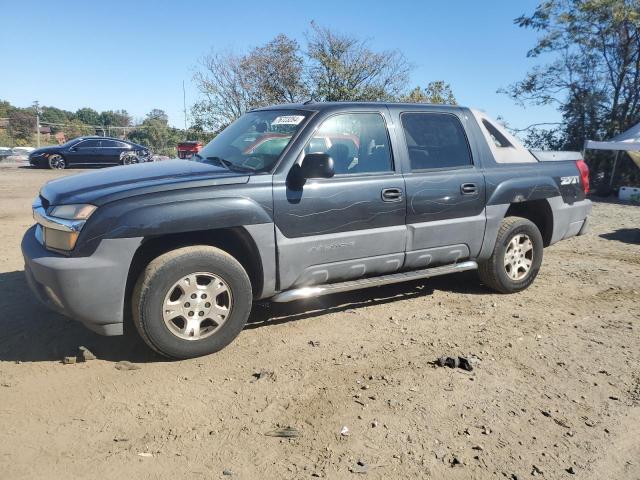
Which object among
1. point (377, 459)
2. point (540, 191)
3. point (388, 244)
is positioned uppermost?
point (540, 191)

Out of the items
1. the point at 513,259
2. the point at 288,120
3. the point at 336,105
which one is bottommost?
the point at 513,259

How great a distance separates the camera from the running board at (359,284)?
379cm

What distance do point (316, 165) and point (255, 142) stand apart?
0.79 meters

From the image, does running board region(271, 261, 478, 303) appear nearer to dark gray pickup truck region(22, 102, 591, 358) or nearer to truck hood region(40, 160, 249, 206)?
dark gray pickup truck region(22, 102, 591, 358)

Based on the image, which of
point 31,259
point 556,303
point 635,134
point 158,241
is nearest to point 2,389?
point 31,259

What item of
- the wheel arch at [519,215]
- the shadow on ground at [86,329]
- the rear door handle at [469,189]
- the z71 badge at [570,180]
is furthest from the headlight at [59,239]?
the z71 badge at [570,180]

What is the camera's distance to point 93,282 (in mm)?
3156

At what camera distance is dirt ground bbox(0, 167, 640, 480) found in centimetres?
249

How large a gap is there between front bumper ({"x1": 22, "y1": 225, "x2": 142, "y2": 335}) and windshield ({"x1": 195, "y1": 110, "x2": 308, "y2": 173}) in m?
1.14

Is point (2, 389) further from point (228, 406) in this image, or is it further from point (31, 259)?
point (228, 406)

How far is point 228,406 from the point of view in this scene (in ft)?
9.78

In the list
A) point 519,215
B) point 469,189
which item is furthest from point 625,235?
point 469,189

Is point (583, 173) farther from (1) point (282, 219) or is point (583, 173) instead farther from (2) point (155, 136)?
(2) point (155, 136)

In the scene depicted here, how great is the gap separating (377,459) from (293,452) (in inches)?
16.8
